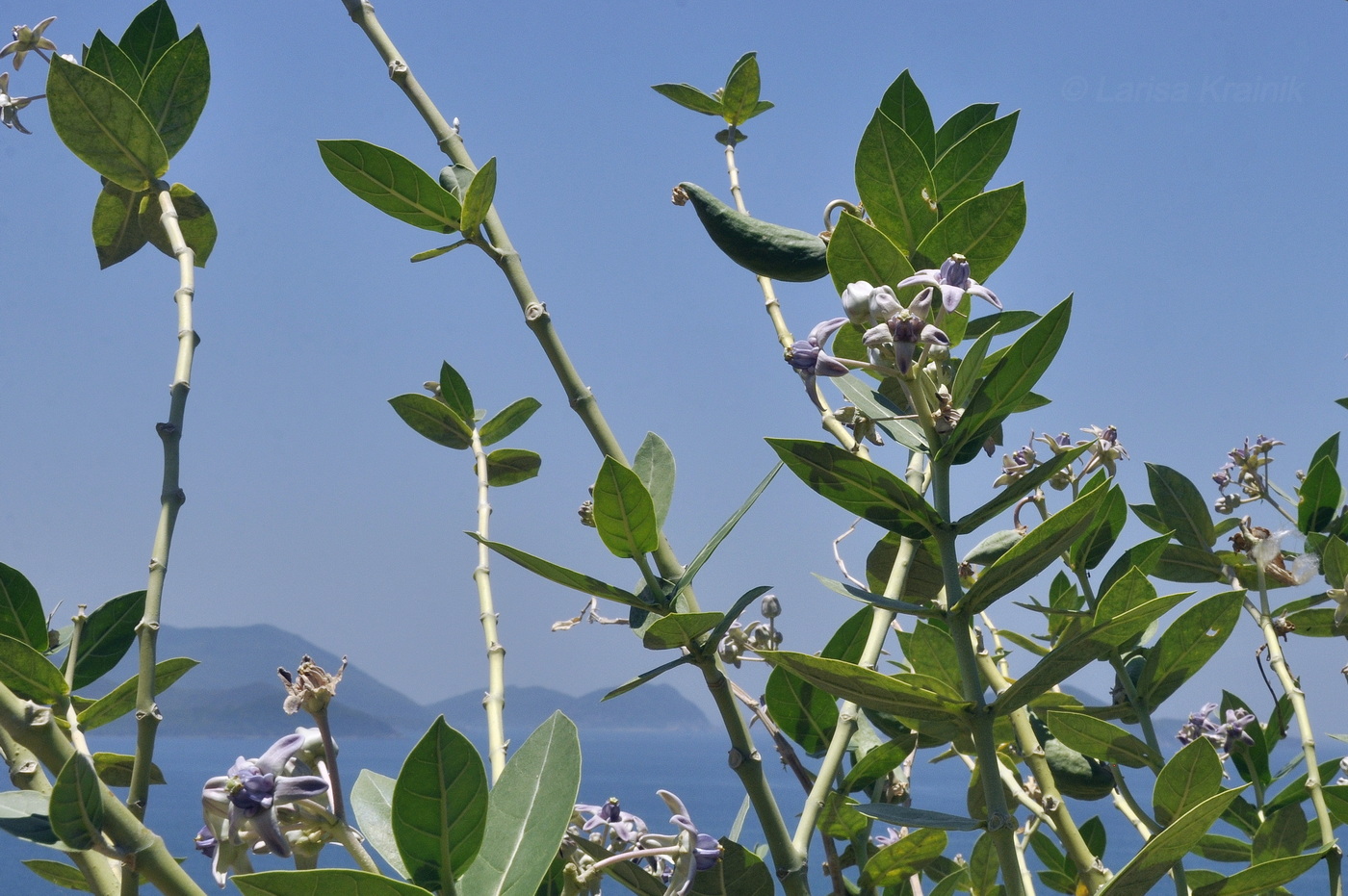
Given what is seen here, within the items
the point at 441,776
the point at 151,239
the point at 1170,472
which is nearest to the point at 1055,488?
the point at 1170,472

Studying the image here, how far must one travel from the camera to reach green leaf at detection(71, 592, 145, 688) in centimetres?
62

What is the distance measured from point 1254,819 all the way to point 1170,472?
310 mm

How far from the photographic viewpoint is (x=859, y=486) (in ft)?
1.48

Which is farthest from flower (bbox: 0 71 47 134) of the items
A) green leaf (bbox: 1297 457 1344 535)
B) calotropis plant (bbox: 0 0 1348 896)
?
green leaf (bbox: 1297 457 1344 535)

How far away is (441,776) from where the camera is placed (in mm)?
393

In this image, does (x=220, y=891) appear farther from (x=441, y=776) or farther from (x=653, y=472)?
(x=653, y=472)

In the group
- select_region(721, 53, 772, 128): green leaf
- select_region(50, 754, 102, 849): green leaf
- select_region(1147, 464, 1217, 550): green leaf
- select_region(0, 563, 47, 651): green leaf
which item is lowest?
select_region(50, 754, 102, 849): green leaf

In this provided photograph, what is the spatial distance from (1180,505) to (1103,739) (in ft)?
1.05

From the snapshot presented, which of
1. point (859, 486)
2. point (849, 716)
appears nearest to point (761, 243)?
point (859, 486)

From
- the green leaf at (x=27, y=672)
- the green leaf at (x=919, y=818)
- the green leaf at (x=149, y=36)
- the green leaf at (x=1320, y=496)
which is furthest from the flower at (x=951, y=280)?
the green leaf at (x=1320, y=496)

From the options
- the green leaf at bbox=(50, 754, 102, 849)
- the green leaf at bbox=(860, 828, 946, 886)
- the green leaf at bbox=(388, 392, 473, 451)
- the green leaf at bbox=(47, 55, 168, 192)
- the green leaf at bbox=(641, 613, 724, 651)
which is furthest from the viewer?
the green leaf at bbox=(388, 392, 473, 451)

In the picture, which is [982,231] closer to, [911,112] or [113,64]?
[911,112]

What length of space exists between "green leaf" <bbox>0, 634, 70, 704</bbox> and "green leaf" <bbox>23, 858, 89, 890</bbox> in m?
0.13

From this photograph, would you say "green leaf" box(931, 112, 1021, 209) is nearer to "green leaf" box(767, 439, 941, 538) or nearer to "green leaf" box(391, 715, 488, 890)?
"green leaf" box(767, 439, 941, 538)
